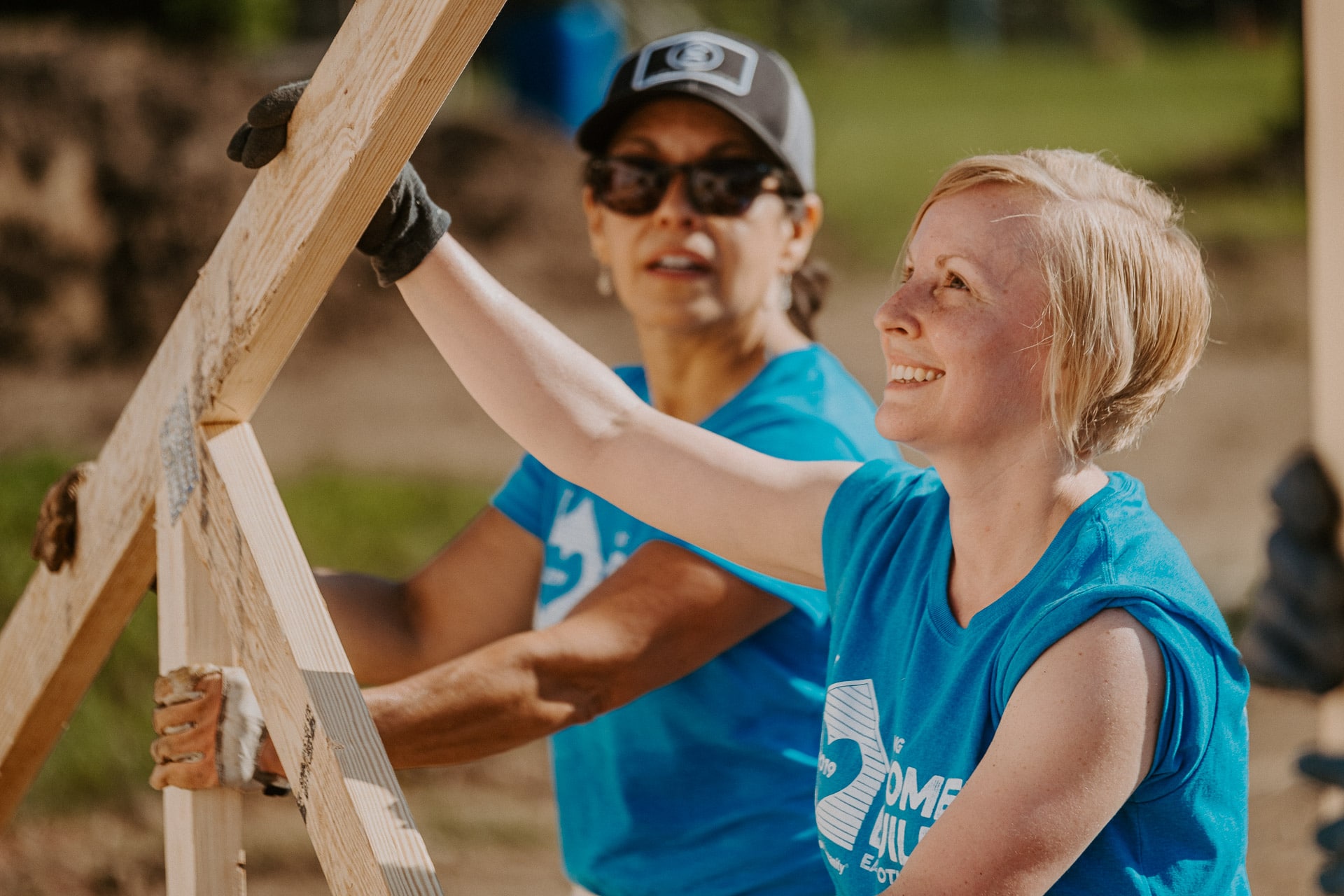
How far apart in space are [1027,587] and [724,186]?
1135 mm

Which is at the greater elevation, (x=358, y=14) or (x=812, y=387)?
(x=358, y=14)

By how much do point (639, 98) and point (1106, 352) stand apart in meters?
1.16

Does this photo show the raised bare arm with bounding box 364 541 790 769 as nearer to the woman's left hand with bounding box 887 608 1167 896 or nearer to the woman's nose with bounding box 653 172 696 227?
the woman's nose with bounding box 653 172 696 227

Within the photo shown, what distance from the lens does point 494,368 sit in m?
1.81

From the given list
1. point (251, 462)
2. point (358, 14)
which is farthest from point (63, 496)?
point (358, 14)

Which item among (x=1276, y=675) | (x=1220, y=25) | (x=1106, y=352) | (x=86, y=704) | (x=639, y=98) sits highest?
(x=1220, y=25)

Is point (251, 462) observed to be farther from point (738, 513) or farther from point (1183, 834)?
point (1183, 834)

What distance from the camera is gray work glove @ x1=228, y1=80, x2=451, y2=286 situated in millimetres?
1647

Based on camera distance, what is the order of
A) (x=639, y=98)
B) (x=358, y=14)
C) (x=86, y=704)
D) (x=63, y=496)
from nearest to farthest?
1. (x=358, y=14)
2. (x=63, y=496)
3. (x=639, y=98)
4. (x=86, y=704)

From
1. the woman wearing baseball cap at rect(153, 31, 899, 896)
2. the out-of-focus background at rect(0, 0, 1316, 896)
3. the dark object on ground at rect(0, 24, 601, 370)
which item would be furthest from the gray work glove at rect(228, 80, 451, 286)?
the dark object on ground at rect(0, 24, 601, 370)

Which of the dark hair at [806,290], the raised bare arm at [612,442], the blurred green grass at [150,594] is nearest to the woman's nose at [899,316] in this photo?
the raised bare arm at [612,442]

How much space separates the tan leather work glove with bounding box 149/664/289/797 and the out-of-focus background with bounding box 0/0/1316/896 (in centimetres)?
74

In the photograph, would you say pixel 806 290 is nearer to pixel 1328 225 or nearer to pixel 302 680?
pixel 302 680

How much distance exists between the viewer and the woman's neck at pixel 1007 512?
145 centimetres
